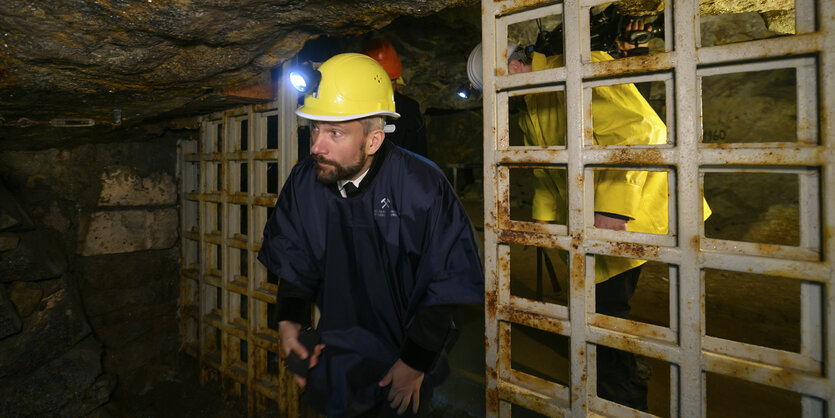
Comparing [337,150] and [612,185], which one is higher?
[337,150]

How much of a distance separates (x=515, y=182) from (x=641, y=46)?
7.65 meters

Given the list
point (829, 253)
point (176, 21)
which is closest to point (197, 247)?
point (176, 21)

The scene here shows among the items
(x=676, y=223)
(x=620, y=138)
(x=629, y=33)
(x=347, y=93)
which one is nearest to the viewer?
(x=676, y=223)

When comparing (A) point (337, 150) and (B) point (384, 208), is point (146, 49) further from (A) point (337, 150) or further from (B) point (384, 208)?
(B) point (384, 208)

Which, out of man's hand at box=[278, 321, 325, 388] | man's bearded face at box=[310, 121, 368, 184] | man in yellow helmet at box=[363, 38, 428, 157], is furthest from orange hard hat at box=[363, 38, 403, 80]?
man's hand at box=[278, 321, 325, 388]

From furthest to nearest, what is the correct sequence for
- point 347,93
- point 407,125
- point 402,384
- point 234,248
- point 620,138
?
point 234,248 < point 407,125 < point 620,138 < point 347,93 < point 402,384

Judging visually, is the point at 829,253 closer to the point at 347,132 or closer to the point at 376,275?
the point at 376,275

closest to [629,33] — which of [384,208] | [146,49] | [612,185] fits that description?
[612,185]

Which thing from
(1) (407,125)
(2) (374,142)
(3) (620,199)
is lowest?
(3) (620,199)

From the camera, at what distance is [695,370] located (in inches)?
50.5

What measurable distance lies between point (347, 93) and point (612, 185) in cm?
125

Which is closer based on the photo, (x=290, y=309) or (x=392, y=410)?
(x=392, y=410)

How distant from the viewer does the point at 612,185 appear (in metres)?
1.80

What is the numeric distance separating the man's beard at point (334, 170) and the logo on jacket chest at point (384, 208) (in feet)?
0.56
